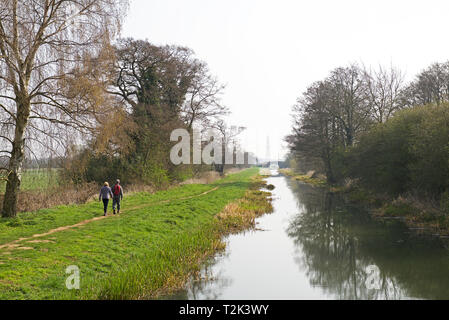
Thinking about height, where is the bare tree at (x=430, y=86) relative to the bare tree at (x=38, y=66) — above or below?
above

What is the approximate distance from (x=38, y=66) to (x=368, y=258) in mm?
14169

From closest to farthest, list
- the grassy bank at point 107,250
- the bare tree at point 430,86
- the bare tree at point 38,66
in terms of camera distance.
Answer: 1. the grassy bank at point 107,250
2. the bare tree at point 38,66
3. the bare tree at point 430,86

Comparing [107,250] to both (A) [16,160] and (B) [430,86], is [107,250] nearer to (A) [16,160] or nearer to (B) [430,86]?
(A) [16,160]

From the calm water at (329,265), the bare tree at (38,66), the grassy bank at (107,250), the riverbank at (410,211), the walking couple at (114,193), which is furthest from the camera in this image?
the walking couple at (114,193)

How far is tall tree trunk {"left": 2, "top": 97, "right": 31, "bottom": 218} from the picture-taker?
13.6 m

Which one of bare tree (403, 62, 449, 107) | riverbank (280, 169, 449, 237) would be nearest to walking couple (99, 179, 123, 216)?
riverbank (280, 169, 449, 237)

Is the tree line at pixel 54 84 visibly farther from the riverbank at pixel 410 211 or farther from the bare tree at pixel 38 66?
the riverbank at pixel 410 211

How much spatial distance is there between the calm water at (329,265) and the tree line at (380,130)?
3.39 m

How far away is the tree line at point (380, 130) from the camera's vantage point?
56.4 ft

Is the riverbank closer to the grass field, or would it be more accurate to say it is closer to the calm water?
the calm water

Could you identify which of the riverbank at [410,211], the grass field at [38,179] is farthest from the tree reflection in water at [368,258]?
the grass field at [38,179]

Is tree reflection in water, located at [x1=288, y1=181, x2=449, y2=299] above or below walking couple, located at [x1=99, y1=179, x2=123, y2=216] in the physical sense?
below

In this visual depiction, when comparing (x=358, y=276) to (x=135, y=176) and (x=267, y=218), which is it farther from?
(x=135, y=176)

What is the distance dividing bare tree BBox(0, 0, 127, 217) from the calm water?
8.55m
